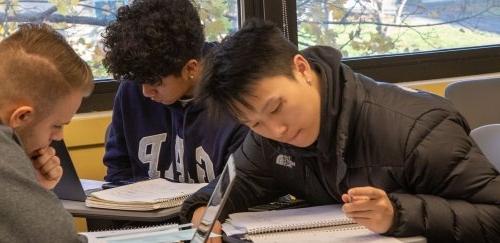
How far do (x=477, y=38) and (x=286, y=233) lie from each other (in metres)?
2.22

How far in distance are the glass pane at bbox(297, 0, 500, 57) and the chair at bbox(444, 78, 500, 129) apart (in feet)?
2.64

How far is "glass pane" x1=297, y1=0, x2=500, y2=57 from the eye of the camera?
3045 millimetres

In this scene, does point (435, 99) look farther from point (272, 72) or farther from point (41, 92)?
point (41, 92)

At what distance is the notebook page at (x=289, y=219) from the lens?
55.3 inches

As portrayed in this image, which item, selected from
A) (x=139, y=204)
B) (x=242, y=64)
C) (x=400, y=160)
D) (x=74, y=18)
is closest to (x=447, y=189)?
(x=400, y=160)

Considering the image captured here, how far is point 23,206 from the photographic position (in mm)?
1058

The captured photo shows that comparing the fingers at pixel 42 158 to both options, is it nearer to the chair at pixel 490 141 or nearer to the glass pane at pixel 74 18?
the chair at pixel 490 141

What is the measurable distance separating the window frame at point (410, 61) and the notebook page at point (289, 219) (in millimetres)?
1521

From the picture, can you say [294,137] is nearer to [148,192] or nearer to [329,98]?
[329,98]

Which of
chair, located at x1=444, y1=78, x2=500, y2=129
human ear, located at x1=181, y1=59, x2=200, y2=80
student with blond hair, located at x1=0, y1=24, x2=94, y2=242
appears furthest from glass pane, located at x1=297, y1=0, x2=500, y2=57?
student with blond hair, located at x1=0, y1=24, x2=94, y2=242

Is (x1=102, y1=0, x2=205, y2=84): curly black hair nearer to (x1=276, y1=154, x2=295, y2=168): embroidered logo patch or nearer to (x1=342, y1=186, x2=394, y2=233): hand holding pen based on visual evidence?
(x1=276, y1=154, x2=295, y2=168): embroidered logo patch

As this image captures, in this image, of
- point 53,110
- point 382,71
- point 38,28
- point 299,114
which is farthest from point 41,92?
point 382,71

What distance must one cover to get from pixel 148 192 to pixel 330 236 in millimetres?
687

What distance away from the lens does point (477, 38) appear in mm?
3283
